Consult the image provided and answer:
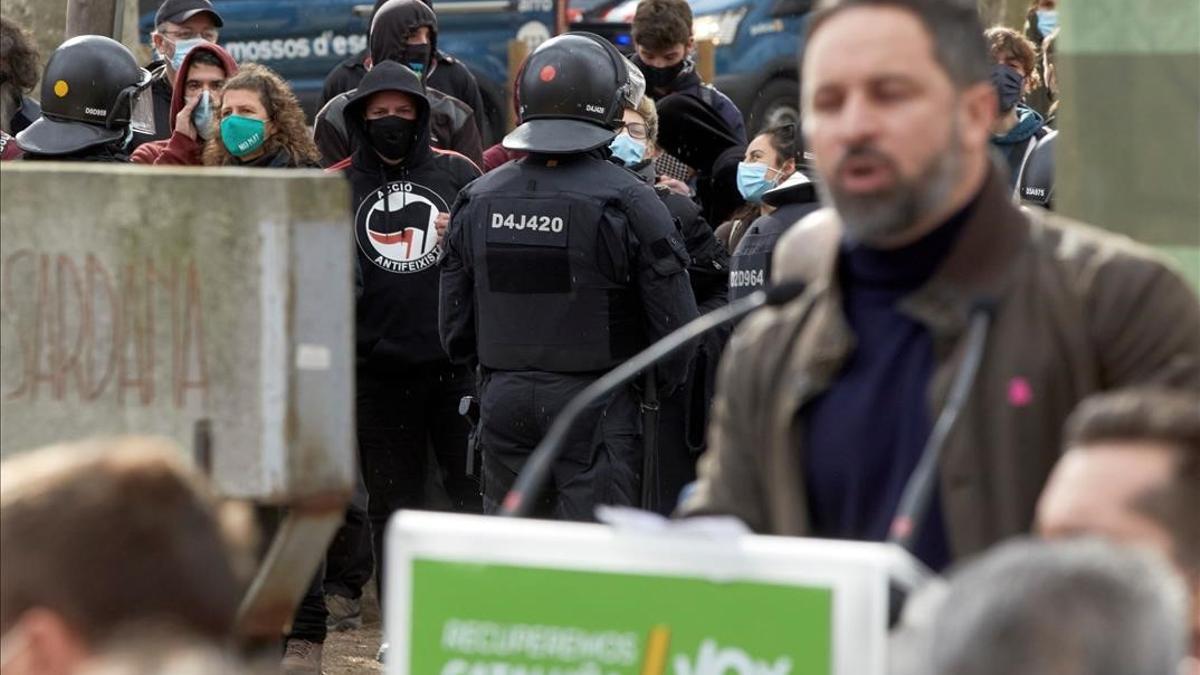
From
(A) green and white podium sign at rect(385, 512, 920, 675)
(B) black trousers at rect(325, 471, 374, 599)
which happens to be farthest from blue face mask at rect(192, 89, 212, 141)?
(A) green and white podium sign at rect(385, 512, 920, 675)

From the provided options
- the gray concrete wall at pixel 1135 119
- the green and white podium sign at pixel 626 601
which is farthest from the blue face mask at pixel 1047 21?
the green and white podium sign at pixel 626 601

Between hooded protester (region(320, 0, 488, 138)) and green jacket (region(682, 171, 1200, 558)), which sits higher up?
hooded protester (region(320, 0, 488, 138))

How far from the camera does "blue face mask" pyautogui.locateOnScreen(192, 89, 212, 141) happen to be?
916cm

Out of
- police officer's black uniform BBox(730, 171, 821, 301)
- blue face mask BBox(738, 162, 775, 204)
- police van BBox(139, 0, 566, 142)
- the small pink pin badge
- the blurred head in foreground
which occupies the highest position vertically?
police van BBox(139, 0, 566, 142)

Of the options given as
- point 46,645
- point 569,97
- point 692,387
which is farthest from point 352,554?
point 46,645

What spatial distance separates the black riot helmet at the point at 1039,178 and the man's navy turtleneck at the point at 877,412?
5.16 meters

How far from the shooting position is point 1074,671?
1.96 m

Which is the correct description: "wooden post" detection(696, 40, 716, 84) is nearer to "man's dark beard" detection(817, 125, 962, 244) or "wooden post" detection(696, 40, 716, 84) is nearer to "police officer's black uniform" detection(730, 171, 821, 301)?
"police officer's black uniform" detection(730, 171, 821, 301)

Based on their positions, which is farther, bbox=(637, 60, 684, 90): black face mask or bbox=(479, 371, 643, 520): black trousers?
bbox=(637, 60, 684, 90): black face mask

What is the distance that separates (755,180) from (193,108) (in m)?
2.22

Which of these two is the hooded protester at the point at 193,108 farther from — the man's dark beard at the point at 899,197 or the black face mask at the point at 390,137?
the man's dark beard at the point at 899,197

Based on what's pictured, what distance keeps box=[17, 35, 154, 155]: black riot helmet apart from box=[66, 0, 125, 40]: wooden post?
2.73 metres

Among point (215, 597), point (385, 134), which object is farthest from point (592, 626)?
point (385, 134)

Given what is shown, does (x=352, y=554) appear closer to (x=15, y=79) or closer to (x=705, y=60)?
(x=15, y=79)
